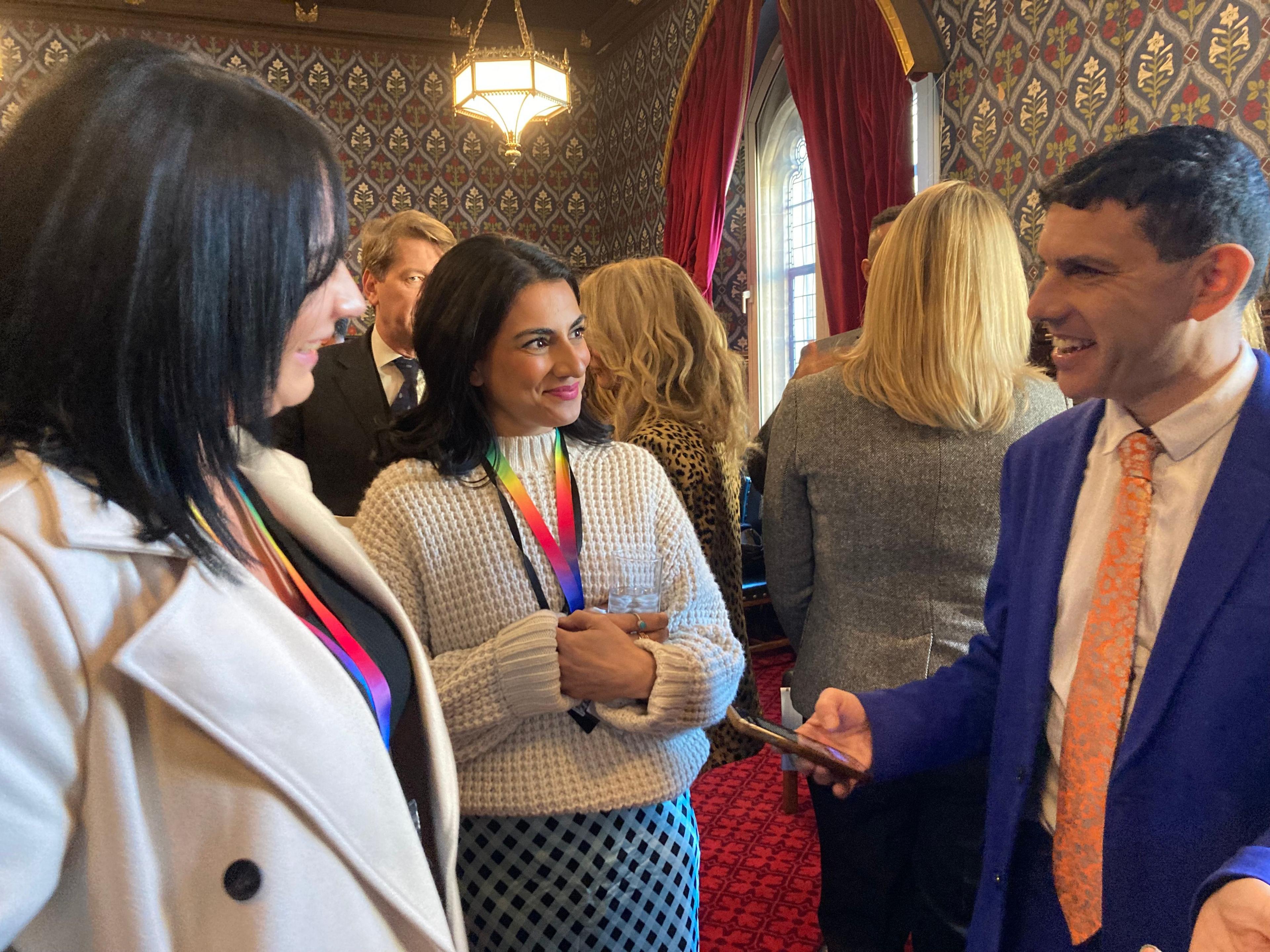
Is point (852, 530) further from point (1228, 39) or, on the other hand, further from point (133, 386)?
point (1228, 39)

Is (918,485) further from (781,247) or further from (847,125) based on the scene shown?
(781,247)

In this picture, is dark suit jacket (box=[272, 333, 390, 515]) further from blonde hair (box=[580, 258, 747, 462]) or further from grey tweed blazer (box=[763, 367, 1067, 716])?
grey tweed blazer (box=[763, 367, 1067, 716])

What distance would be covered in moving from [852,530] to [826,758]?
2.27ft

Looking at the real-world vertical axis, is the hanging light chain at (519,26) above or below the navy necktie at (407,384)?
→ above

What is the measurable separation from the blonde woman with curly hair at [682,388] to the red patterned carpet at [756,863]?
90 centimetres

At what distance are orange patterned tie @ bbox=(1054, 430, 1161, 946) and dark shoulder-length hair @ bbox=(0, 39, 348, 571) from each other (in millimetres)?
1023

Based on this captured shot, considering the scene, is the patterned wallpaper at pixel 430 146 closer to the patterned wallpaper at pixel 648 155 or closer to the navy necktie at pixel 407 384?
the patterned wallpaper at pixel 648 155

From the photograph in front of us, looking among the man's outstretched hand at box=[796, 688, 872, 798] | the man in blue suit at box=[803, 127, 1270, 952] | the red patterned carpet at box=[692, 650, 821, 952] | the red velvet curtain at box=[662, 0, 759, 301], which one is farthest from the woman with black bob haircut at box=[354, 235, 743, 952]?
the red velvet curtain at box=[662, 0, 759, 301]

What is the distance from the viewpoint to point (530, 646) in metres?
1.32

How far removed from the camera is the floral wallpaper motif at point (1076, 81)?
10.4ft

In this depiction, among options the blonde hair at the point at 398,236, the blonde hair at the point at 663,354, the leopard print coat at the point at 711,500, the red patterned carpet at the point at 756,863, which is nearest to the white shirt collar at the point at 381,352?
the blonde hair at the point at 398,236

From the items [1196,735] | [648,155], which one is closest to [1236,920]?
[1196,735]

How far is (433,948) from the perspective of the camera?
94cm

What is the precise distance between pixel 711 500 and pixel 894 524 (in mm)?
453
